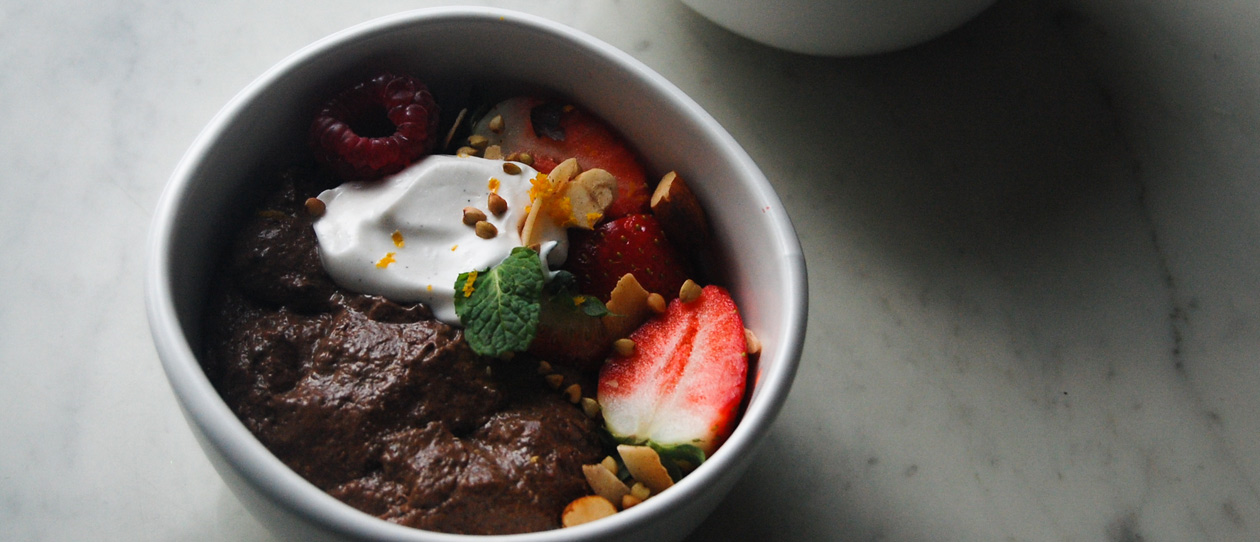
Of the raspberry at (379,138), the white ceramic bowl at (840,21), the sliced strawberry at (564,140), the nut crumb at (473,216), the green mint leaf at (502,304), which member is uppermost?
the white ceramic bowl at (840,21)

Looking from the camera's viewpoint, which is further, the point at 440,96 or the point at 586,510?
the point at 440,96

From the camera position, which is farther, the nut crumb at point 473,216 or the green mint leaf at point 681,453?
the nut crumb at point 473,216

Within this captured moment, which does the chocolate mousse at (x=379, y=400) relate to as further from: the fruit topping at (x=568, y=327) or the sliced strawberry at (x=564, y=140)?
the sliced strawberry at (x=564, y=140)

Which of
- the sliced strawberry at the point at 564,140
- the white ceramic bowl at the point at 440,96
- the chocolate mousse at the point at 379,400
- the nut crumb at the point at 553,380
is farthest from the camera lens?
the sliced strawberry at the point at 564,140

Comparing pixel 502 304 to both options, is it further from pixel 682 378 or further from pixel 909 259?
pixel 909 259

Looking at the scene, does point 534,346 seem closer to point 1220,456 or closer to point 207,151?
point 207,151

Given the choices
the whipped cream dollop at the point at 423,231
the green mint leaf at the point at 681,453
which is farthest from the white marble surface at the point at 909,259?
the whipped cream dollop at the point at 423,231

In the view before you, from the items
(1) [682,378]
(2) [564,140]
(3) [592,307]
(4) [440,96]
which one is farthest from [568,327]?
(4) [440,96]
